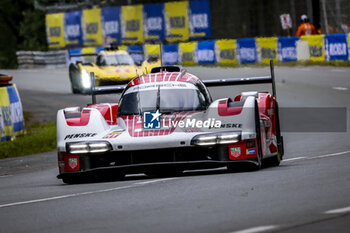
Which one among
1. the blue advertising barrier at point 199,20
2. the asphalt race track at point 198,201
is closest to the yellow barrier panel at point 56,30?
the blue advertising barrier at point 199,20

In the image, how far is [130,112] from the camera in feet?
37.6

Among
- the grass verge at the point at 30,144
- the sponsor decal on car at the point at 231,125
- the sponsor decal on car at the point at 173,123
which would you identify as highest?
the sponsor decal on car at the point at 173,123

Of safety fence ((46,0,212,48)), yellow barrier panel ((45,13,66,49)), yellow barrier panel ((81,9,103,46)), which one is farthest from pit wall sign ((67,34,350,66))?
yellow barrier panel ((45,13,66,49))

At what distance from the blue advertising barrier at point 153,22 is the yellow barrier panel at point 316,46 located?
52.8 feet

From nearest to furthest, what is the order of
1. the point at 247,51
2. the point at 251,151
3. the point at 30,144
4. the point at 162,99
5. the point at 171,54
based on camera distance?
the point at 251,151, the point at 162,99, the point at 30,144, the point at 247,51, the point at 171,54

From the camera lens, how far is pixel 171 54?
44.7 meters

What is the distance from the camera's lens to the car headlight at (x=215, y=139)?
10062 mm

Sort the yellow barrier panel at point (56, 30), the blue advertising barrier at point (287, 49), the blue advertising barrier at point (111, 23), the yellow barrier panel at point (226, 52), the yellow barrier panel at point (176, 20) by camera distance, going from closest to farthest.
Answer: the blue advertising barrier at point (287, 49)
the yellow barrier panel at point (226, 52)
the yellow barrier panel at point (176, 20)
the blue advertising barrier at point (111, 23)
the yellow barrier panel at point (56, 30)

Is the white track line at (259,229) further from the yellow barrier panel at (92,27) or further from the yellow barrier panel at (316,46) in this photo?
the yellow barrier panel at (92,27)

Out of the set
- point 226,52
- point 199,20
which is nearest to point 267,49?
point 226,52

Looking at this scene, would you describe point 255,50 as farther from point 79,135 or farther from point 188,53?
point 79,135

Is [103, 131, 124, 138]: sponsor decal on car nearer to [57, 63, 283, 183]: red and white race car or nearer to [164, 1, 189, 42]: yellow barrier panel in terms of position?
[57, 63, 283, 183]: red and white race car

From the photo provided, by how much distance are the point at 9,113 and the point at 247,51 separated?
73.0ft

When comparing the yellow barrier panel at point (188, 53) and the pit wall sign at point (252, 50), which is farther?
the yellow barrier panel at point (188, 53)
